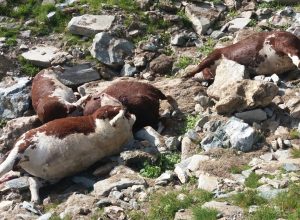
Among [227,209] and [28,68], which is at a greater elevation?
[227,209]

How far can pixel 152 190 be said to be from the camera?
8.25 m

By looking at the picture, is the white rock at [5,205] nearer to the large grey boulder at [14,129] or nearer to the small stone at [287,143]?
the large grey boulder at [14,129]

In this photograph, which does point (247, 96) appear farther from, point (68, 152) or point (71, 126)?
point (68, 152)

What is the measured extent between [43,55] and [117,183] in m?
5.23

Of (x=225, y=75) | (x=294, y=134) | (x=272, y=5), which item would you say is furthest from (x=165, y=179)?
(x=272, y=5)

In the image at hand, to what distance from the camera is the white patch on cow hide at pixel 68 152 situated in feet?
29.5

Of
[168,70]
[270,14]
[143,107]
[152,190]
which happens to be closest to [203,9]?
[270,14]

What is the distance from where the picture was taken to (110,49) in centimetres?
1285

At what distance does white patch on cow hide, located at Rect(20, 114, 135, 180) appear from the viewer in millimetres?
9000

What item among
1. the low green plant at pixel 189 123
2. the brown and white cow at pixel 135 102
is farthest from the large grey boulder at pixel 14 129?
the low green plant at pixel 189 123

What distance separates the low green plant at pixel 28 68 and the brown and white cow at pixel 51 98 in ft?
2.28

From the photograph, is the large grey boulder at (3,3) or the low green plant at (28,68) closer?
the low green plant at (28,68)

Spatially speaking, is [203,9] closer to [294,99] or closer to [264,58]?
[264,58]

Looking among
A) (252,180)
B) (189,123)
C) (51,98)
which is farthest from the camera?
(51,98)
